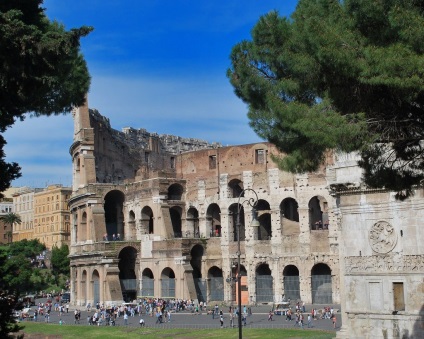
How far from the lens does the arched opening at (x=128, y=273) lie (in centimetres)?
4216

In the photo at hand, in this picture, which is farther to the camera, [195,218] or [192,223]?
[195,218]

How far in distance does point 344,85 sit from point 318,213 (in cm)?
3116

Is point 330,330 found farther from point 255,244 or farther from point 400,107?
point 400,107

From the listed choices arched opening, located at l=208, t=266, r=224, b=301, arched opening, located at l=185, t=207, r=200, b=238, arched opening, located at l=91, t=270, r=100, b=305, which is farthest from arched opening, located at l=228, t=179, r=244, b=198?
arched opening, located at l=91, t=270, r=100, b=305

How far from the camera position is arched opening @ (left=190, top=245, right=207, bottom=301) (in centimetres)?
4041

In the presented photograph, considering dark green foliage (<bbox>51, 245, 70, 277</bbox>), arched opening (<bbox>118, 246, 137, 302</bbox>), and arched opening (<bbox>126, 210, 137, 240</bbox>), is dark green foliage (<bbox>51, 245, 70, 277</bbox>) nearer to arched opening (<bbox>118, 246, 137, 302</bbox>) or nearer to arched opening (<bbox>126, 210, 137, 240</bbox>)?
arched opening (<bbox>126, 210, 137, 240</bbox>)

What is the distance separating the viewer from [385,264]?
691 inches

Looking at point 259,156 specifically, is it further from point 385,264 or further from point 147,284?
point 385,264

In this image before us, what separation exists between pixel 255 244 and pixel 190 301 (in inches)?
198

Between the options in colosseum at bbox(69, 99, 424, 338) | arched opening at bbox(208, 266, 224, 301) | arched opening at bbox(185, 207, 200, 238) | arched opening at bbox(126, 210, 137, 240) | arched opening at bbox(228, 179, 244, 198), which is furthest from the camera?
arched opening at bbox(126, 210, 137, 240)

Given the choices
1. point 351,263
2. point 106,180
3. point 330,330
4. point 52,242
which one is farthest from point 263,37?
point 52,242

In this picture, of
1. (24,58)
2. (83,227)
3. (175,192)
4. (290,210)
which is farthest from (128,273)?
(24,58)

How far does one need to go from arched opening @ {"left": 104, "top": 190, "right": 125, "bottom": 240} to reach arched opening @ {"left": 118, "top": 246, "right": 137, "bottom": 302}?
1810 mm

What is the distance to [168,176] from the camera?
42.3 metres
